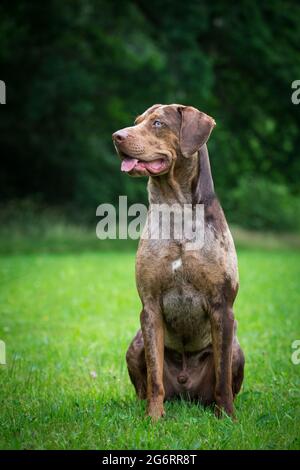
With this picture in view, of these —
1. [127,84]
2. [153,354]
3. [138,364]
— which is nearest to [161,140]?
[153,354]

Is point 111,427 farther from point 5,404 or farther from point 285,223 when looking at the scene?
point 285,223

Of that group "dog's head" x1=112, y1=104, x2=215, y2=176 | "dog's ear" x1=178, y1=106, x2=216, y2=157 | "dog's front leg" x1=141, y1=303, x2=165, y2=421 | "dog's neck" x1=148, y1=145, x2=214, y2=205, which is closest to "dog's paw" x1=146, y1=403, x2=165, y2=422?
"dog's front leg" x1=141, y1=303, x2=165, y2=421

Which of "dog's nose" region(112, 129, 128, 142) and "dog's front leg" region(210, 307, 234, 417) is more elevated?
"dog's nose" region(112, 129, 128, 142)

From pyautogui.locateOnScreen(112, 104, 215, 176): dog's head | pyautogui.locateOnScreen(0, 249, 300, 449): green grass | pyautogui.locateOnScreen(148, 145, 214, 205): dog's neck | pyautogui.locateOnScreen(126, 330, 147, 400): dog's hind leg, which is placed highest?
pyautogui.locateOnScreen(112, 104, 215, 176): dog's head

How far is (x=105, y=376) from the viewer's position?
5602mm

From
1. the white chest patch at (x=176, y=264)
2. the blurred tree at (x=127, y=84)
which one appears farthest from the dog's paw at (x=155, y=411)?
the blurred tree at (x=127, y=84)

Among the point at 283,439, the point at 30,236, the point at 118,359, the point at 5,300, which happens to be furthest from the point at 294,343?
the point at 30,236

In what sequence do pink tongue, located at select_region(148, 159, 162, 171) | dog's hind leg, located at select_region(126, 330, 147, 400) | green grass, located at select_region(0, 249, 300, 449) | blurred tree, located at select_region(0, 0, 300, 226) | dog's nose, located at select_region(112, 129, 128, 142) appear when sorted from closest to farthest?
green grass, located at select_region(0, 249, 300, 449) < dog's nose, located at select_region(112, 129, 128, 142) < pink tongue, located at select_region(148, 159, 162, 171) < dog's hind leg, located at select_region(126, 330, 147, 400) < blurred tree, located at select_region(0, 0, 300, 226)

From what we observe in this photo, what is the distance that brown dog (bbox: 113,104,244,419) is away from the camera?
4043mm

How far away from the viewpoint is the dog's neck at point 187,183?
4175mm

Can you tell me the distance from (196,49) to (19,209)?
9073mm

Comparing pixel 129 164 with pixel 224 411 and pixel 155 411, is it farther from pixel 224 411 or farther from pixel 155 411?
pixel 224 411

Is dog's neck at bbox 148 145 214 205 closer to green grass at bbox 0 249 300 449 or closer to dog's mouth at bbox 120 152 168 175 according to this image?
dog's mouth at bbox 120 152 168 175

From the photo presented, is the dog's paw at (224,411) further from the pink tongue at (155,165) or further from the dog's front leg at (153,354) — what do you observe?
the pink tongue at (155,165)
